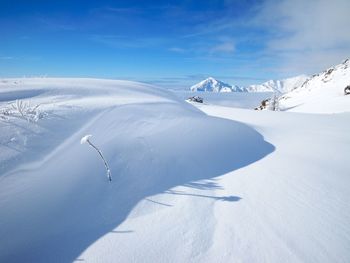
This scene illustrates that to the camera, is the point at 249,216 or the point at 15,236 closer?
the point at 15,236

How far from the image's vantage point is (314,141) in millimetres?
5449

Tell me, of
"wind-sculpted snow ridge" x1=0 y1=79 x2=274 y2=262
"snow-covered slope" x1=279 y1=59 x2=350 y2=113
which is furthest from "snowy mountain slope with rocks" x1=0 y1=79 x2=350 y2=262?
"snow-covered slope" x1=279 y1=59 x2=350 y2=113

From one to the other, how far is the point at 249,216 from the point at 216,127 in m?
3.45

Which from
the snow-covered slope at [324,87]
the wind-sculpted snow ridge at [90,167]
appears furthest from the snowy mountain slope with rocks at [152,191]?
the snow-covered slope at [324,87]

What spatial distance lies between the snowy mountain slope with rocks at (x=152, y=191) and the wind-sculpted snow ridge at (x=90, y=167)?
0.6 inches

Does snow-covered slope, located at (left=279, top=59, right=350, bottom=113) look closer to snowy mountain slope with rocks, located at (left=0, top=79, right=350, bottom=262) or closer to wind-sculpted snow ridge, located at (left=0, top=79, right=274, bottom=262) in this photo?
wind-sculpted snow ridge, located at (left=0, top=79, right=274, bottom=262)

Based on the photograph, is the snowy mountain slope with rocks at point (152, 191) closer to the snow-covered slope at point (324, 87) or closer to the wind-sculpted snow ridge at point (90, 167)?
the wind-sculpted snow ridge at point (90, 167)

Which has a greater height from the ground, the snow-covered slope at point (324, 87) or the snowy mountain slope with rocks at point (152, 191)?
the snow-covered slope at point (324, 87)

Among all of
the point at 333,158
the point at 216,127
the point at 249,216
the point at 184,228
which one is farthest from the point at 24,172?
the point at 333,158

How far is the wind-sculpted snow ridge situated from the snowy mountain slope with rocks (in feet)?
0.05

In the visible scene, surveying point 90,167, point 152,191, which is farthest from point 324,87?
point 90,167

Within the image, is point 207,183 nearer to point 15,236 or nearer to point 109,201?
point 109,201

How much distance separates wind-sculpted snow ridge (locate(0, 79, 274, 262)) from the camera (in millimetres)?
2680

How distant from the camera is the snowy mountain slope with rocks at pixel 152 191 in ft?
8.05
